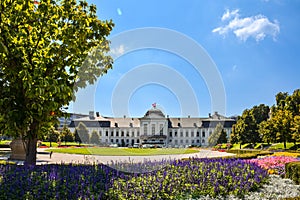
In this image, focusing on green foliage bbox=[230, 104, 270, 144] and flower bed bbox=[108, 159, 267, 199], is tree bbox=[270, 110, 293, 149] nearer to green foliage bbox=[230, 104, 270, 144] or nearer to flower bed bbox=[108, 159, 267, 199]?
green foliage bbox=[230, 104, 270, 144]

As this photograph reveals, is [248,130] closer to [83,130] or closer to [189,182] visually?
[83,130]

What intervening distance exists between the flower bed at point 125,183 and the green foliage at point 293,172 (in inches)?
67.4

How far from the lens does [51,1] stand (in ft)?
32.4

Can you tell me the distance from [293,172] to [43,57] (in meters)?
9.77

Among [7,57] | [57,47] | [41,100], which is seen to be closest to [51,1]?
[57,47]

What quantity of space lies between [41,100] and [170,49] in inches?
179

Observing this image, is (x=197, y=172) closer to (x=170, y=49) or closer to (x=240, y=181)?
(x=240, y=181)

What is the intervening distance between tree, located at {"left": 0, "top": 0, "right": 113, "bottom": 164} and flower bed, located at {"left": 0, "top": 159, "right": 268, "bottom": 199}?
6.19 feet

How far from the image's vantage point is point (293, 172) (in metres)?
10.9

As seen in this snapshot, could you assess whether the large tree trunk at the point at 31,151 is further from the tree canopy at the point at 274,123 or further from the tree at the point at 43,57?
the tree canopy at the point at 274,123

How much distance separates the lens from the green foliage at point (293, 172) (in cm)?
1051

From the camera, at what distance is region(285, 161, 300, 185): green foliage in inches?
414

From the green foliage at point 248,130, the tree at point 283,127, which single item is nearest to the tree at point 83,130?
the tree at point 283,127

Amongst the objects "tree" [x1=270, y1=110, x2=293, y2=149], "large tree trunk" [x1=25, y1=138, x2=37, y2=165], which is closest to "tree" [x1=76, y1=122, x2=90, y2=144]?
"large tree trunk" [x1=25, y1=138, x2=37, y2=165]
